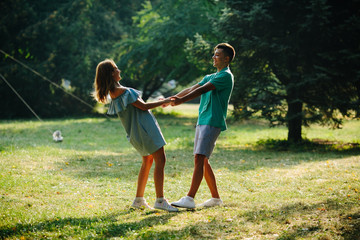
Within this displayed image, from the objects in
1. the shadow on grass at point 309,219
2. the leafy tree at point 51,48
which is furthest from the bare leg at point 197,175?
the leafy tree at point 51,48

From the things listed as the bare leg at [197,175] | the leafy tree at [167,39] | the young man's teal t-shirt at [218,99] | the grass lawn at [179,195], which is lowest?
the grass lawn at [179,195]

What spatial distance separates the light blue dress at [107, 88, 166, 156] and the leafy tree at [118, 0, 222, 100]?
1259 cm

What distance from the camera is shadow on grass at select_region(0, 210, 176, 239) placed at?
4.09 meters

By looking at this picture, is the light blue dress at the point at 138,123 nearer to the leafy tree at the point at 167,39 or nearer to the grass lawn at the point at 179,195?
the grass lawn at the point at 179,195

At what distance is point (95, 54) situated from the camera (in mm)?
23953

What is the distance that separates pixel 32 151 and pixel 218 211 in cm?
638

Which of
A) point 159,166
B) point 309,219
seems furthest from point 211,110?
point 309,219

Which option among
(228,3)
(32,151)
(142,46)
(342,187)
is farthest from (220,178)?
(142,46)

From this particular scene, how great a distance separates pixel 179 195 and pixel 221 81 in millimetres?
2128

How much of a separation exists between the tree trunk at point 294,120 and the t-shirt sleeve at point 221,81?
644 cm

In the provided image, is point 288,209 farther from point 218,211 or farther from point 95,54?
point 95,54

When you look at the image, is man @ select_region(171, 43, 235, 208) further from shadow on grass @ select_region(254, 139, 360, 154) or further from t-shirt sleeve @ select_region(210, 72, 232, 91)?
shadow on grass @ select_region(254, 139, 360, 154)

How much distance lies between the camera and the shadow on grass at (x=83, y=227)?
4.09 meters

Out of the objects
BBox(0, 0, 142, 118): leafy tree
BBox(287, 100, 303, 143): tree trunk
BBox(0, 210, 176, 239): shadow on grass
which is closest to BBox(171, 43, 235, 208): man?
BBox(0, 210, 176, 239): shadow on grass
